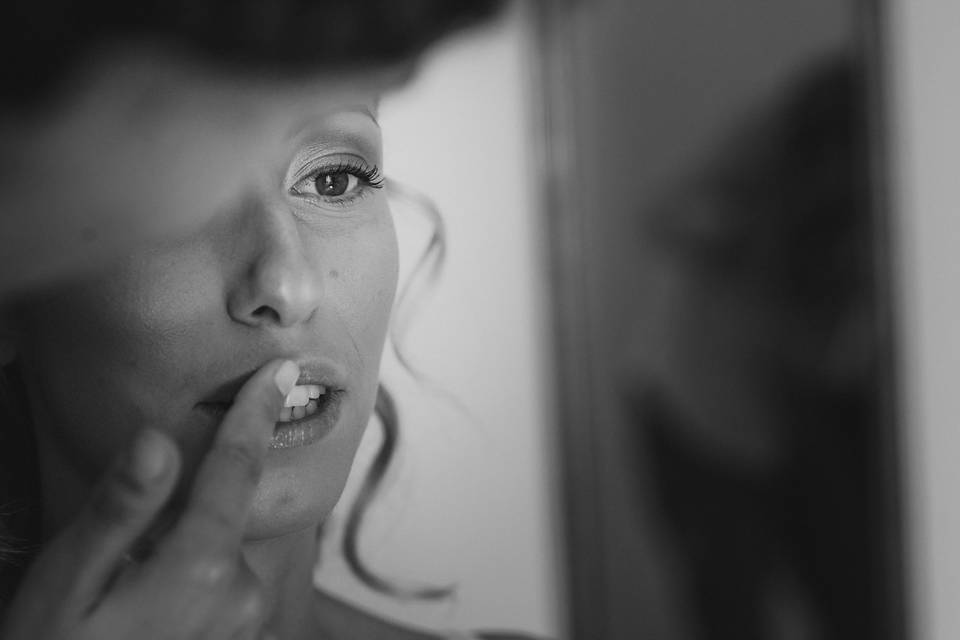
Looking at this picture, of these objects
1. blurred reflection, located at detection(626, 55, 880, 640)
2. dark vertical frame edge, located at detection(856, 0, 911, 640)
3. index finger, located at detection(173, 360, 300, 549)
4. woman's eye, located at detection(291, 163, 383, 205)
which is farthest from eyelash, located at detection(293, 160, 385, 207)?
dark vertical frame edge, located at detection(856, 0, 911, 640)

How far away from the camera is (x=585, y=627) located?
32.2 inches

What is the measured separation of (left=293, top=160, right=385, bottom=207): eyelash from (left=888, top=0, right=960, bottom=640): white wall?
2.59 ft

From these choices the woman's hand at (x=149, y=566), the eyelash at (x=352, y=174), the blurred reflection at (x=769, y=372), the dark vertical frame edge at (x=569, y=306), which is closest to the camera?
the woman's hand at (x=149, y=566)

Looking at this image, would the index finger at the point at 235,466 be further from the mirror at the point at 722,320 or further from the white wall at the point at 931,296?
the white wall at the point at 931,296

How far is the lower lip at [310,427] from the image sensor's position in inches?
19.8

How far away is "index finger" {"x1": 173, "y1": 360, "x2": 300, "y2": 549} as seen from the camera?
1.41 ft

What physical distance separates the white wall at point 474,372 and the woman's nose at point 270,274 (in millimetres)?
91

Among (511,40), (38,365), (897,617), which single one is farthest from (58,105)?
(897,617)

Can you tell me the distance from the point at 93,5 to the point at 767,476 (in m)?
0.80

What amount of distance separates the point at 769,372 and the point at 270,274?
664 mm

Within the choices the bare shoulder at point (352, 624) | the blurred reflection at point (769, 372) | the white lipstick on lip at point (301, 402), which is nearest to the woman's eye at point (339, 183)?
the white lipstick on lip at point (301, 402)

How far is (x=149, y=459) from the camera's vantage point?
413mm

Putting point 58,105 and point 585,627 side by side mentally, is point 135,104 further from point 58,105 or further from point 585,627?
point 585,627

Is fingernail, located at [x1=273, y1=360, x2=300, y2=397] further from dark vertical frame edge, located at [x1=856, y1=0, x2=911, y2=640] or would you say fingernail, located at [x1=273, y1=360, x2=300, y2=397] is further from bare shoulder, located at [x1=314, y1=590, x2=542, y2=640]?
dark vertical frame edge, located at [x1=856, y1=0, x2=911, y2=640]
